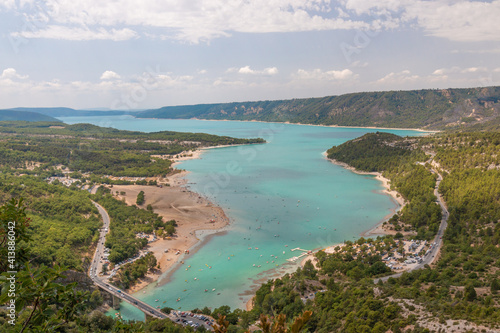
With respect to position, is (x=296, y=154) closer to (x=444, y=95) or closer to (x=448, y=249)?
(x=448, y=249)

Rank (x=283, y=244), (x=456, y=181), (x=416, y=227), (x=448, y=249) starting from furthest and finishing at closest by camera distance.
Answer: (x=456, y=181), (x=416, y=227), (x=283, y=244), (x=448, y=249)

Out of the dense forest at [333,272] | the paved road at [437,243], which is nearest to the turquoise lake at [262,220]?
the dense forest at [333,272]

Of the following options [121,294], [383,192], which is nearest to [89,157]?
[121,294]

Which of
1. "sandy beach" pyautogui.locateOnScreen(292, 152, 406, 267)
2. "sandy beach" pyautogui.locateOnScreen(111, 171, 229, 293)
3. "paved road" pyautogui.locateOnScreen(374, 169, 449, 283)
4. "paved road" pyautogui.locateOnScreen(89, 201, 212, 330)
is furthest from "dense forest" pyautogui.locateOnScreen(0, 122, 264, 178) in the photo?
"paved road" pyautogui.locateOnScreen(374, 169, 449, 283)

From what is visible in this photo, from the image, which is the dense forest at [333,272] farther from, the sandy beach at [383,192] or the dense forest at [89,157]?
the dense forest at [89,157]

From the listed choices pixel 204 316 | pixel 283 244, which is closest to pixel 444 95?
pixel 283 244

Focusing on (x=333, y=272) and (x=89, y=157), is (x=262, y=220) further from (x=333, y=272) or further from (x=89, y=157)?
(x=89, y=157)

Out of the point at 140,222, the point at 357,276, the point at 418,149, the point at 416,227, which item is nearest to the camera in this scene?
the point at 357,276
